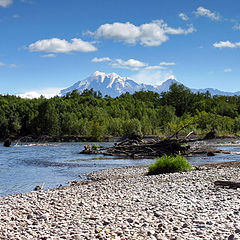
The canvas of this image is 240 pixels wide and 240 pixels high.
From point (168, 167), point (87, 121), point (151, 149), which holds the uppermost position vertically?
point (87, 121)

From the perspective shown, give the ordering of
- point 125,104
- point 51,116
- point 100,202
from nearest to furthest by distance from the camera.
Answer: point 100,202
point 51,116
point 125,104

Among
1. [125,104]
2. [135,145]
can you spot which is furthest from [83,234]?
[125,104]

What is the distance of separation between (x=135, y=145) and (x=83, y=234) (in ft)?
111

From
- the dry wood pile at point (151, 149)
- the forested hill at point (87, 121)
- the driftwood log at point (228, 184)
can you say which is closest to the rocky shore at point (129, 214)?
the driftwood log at point (228, 184)

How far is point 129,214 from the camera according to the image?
1034 cm

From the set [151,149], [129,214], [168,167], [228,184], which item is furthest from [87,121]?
[129,214]

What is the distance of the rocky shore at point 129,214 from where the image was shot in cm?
845

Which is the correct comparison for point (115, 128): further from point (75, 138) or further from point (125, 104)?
point (125, 104)

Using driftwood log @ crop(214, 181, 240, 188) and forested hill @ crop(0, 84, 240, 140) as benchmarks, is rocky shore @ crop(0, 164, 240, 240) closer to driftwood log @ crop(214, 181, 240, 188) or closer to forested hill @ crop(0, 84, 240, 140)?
driftwood log @ crop(214, 181, 240, 188)

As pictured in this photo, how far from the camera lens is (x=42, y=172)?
28219 mm

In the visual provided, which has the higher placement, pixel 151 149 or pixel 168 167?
pixel 151 149

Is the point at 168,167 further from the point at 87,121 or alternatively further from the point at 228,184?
the point at 87,121

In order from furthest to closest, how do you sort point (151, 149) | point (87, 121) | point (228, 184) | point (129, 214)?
point (87, 121), point (151, 149), point (228, 184), point (129, 214)

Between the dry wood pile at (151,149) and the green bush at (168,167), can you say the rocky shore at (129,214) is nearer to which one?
the green bush at (168,167)
